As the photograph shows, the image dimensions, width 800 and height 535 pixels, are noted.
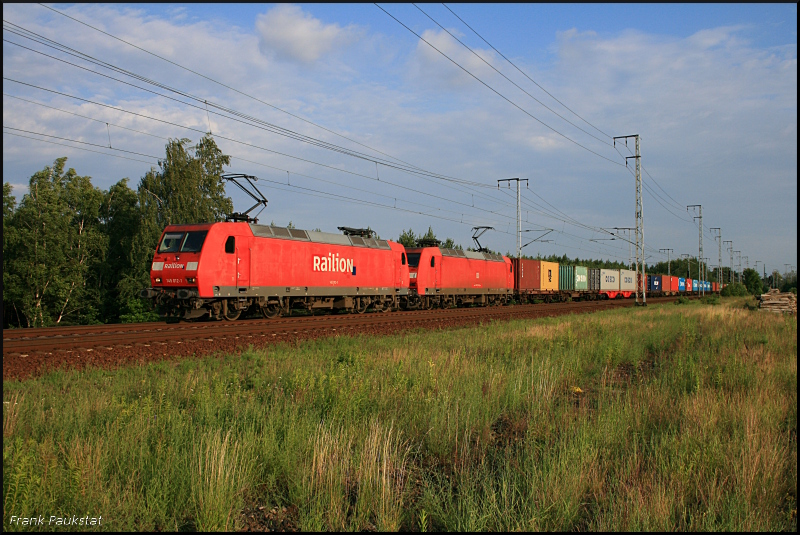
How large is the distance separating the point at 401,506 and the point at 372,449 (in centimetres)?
77

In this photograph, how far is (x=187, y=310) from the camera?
19344 mm

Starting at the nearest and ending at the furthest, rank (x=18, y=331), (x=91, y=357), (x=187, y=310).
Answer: (x=91, y=357) < (x=18, y=331) < (x=187, y=310)

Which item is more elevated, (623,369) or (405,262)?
(405,262)

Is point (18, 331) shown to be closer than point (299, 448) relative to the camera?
No

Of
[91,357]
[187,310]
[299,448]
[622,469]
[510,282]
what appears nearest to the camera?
[622,469]

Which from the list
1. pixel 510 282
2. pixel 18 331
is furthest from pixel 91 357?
pixel 510 282

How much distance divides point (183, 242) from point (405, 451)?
15990 mm

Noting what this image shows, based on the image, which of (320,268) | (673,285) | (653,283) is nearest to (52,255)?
(320,268)

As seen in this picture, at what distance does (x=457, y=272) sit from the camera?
34.5 meters

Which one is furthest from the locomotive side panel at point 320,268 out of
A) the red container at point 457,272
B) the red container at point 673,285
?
the red container at point 673,285

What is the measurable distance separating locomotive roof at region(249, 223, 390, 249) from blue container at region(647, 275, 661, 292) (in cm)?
5069

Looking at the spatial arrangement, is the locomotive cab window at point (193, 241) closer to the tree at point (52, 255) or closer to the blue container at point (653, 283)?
the tree at point (52, 255)

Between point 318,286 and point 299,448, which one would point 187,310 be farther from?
point 299,448

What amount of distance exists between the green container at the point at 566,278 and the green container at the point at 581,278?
3.20 ft
